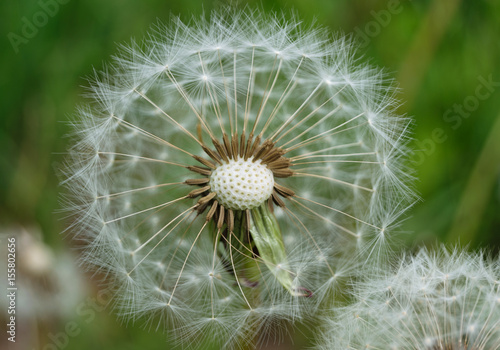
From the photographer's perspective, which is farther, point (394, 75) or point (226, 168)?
point (394, 75)

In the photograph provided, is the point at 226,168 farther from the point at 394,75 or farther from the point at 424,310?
the point at 394,75

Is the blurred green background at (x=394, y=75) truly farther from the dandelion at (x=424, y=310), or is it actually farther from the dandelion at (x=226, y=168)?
the dandelion at (x=424, y=310)

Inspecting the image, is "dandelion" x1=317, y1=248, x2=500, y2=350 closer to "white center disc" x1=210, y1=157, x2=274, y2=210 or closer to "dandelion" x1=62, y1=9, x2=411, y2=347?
"dandelion" x1=62, y1=9, x2=411, y2=347

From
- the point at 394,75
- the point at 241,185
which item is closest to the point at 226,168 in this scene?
the point at 241,185

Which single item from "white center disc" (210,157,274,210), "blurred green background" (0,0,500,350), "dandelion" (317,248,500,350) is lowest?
"dandelion" (317,248,500,350)

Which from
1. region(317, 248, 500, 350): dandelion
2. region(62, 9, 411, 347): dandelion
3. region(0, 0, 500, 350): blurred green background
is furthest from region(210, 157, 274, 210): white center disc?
region(0, 0, 500, 350): blurred green background
